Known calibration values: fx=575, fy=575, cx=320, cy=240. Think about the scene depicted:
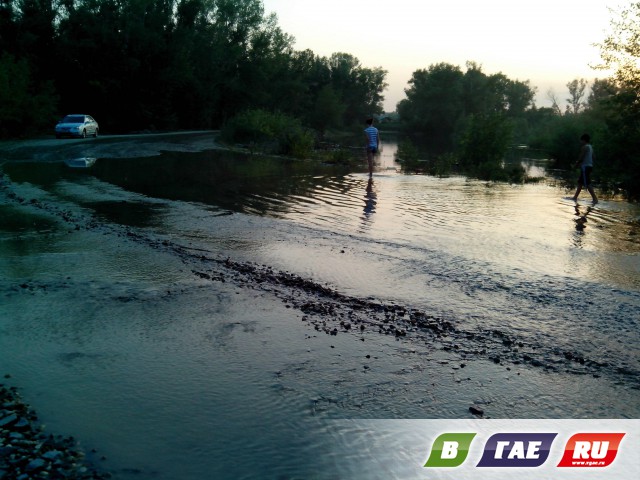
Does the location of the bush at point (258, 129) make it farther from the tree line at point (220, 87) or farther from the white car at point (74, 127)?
the white car at point (74, 127)

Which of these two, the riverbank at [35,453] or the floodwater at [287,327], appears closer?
the riverbank at [35,453]

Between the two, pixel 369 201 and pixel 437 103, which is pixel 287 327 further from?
pixel 437 103

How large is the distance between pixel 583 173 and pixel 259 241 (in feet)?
39.1

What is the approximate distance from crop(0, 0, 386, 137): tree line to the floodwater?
→ 33.3 metres

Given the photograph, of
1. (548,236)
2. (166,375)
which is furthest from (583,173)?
→ (166,375)

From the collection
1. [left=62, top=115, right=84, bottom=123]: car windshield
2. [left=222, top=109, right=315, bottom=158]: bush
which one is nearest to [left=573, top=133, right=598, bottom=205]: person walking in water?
[left=222, top=109, right=315, bottom=158]: bush

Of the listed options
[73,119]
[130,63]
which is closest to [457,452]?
[73,119]

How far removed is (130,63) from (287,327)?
2238 inches

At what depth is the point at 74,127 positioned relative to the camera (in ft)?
127

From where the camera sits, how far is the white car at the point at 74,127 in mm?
38594

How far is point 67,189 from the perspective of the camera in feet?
50.5

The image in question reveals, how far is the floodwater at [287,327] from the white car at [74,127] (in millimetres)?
29019

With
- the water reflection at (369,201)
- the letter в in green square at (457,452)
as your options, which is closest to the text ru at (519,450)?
the letter в in green square at (457,452)

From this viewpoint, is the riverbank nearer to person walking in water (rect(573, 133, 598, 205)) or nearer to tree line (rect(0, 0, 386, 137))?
person walking in water (rect(573, 133, 598, 205))
